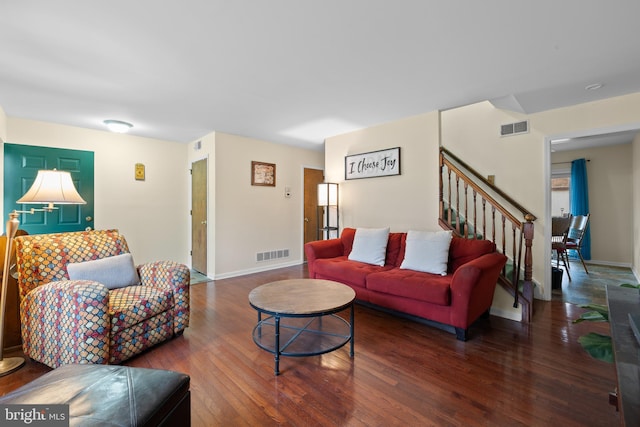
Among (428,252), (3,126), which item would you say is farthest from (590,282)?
(3,126)

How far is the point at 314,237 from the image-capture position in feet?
19.1

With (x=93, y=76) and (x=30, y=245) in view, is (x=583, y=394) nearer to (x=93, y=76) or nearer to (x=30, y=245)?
(x=30, y=245)

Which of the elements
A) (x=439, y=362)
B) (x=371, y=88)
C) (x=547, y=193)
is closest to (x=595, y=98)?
(x=547, y=193)

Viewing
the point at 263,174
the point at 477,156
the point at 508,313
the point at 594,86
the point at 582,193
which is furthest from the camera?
the point at 582,193

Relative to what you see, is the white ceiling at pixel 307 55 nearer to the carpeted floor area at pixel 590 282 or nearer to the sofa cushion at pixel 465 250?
the sofa cushion at pixel 465 250

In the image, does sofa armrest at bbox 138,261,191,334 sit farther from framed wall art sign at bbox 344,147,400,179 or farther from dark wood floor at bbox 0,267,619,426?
framed wall art sign at bbox 344,147,400,179

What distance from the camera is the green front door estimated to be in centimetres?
355

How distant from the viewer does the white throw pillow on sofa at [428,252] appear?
9.32 feet

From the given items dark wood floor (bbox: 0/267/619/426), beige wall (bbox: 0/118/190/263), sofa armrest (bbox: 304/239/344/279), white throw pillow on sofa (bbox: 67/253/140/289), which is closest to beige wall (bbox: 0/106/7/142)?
beige wall (bbox: 0/118/190/263)

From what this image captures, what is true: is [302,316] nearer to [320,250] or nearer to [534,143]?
[320,250]

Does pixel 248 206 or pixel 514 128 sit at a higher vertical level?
pixel 514 128

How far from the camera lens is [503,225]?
2.87 meters

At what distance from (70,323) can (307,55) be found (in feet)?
8.08

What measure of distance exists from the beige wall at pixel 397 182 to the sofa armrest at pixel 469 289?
1129 mm
